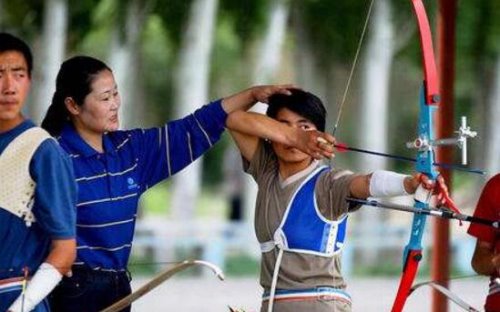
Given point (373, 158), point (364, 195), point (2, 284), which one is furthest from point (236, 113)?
point (373, 158)

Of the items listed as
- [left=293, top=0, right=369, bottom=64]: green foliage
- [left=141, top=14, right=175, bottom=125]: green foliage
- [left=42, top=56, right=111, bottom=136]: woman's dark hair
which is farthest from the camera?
[left=141, top=14, right=175, bottom=125]: green foliage

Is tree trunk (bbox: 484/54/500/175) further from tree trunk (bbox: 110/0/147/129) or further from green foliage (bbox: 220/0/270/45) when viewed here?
tree trunk (bbox: 110/0/147/129)

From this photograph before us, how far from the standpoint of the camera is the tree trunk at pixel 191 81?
596cm

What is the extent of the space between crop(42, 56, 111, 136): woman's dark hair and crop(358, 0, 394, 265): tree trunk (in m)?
3.22

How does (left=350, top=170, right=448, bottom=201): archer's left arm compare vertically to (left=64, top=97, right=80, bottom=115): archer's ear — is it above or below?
below

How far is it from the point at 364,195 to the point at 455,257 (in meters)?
4.52

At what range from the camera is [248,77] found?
677cm

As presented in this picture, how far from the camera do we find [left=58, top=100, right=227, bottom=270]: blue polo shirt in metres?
3.26

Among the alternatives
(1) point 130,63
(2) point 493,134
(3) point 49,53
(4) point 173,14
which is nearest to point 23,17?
(3) point 49,53

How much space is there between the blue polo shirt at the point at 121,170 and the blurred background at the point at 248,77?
1.82m

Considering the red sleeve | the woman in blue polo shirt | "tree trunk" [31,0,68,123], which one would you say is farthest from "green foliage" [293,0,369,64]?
the woman in blue polo shirt

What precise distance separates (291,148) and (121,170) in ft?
1.32

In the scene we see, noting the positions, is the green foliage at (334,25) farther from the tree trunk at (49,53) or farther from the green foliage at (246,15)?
the tree trunk at (49,53)

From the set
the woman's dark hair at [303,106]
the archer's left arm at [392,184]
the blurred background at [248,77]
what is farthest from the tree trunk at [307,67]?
the archer's left arm at [392,184]
